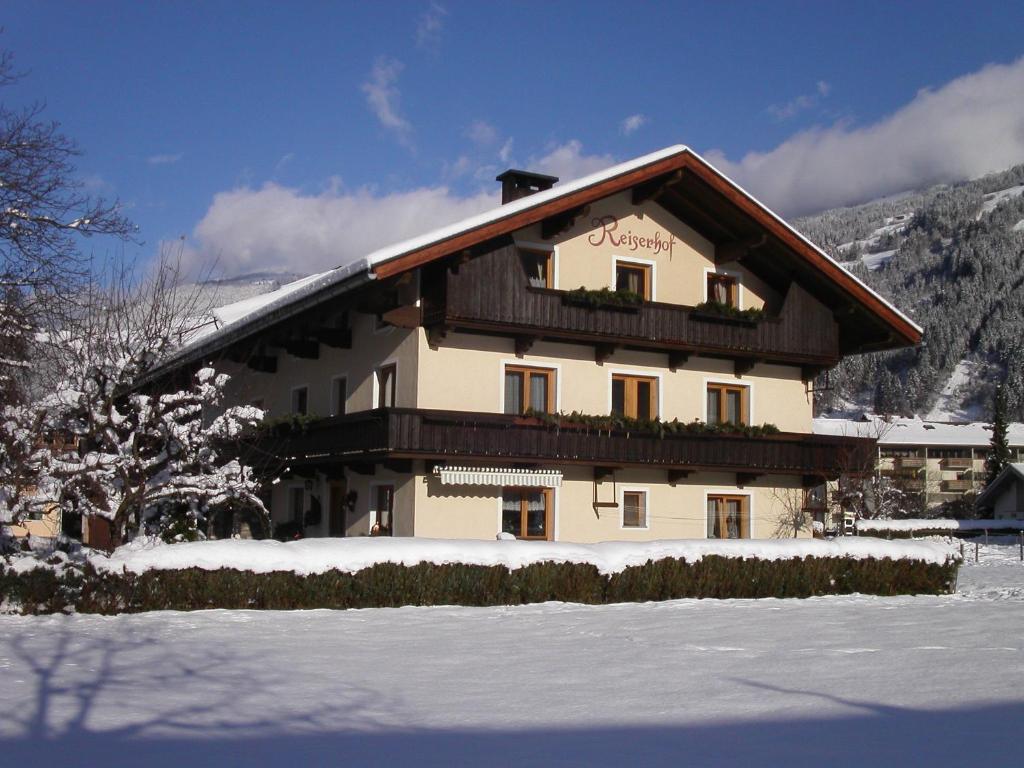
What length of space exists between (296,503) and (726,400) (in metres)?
11.2

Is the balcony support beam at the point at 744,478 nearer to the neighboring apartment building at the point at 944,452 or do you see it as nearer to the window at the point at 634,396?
the window at the point at 634,396

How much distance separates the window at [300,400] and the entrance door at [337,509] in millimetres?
2732

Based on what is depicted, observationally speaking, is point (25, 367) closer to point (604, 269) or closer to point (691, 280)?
point (604, 269)

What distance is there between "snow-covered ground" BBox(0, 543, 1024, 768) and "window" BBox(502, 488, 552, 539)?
917cm

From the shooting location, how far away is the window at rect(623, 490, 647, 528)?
2691cm

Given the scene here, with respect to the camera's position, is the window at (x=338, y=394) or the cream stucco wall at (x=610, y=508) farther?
the window at (x=338, y=394)

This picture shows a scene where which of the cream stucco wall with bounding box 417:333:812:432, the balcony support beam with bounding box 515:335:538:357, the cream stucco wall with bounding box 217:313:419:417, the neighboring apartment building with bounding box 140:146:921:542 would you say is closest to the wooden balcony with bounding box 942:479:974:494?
the neighboring apartment building with bounding box 140:146:921:542

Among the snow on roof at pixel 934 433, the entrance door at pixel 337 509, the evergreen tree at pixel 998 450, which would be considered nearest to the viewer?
the entrance door at pixel 337 509

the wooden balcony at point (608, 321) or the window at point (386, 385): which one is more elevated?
the wooden balcony at point (608, 321)

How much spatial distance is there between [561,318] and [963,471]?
320 ft

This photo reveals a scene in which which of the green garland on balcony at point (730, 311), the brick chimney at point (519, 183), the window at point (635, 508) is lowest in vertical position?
the window at point (635, 508)

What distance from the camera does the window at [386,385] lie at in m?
25.6

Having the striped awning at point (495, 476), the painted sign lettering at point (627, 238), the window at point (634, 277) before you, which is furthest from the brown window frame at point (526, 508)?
the painted sign lettering at point (627, 238)

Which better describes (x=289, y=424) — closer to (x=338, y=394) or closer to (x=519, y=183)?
(x=338, y=394)
